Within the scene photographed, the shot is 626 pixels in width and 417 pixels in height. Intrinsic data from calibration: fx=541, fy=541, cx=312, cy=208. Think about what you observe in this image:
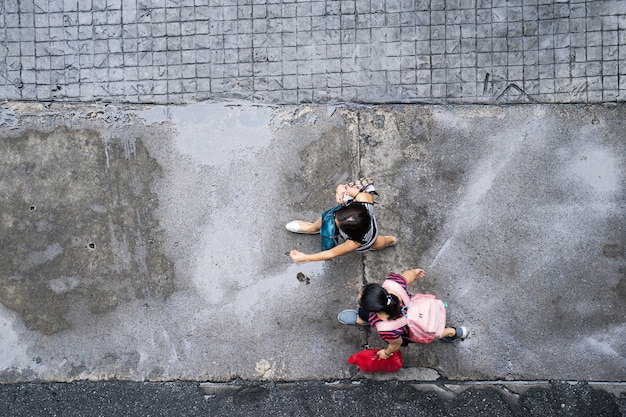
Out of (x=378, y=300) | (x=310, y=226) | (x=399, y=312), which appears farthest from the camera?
(x=310, y=226)

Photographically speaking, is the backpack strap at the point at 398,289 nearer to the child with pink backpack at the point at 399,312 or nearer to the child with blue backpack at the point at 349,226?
the child with pink backpack at the point at 399,312

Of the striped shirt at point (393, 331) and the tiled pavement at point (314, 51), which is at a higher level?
the tiled pavement at point (314, 51)

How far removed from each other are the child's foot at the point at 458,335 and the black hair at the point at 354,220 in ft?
4.65

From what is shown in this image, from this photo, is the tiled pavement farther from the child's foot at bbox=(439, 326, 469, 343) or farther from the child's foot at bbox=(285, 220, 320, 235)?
the child's foot at bbox=(439, 326, 469, 343)

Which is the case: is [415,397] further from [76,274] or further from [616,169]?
[76,274]

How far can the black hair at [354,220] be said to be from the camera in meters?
3.94

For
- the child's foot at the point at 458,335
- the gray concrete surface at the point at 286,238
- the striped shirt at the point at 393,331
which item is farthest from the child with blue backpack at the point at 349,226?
the child's foot at the point at 458,335

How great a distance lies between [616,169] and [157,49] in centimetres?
437

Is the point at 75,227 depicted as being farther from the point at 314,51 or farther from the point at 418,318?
the point at 418,318

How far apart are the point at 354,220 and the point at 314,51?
1.94m

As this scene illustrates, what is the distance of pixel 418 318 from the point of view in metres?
4.04

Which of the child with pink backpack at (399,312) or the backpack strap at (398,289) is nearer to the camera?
the child with pink backpack at (399,312)

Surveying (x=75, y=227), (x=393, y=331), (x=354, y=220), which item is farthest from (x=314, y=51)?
(x=75, y=227)

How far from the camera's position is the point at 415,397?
4809mm
